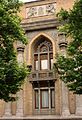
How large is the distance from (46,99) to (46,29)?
581cm

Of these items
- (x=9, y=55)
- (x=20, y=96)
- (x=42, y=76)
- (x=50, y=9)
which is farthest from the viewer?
(x=50, y=9)

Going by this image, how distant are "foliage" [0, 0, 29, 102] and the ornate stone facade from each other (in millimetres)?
8459

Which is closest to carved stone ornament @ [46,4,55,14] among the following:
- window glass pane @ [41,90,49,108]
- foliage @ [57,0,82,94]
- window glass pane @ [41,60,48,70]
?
window glass pane @ [41,60,48,70]

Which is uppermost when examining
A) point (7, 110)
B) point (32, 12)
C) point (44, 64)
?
point (32, 12)

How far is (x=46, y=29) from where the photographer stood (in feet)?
91.0

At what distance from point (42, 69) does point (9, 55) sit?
9570 mm

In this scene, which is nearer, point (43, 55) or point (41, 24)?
point (41, 24)

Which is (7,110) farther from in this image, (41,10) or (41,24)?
(41,10)

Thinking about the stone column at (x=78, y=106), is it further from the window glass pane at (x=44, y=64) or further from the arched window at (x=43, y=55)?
the window glass pane at (x=44, y=64)

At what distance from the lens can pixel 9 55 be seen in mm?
18375

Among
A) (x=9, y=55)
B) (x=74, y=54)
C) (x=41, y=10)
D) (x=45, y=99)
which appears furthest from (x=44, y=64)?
(x=74, y=54)

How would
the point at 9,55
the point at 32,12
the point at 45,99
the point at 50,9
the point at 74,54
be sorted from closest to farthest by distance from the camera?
the point at 74,54 → the point at 9,55 → the point at 45,99 → the point at 50,9 → the point at 32,12

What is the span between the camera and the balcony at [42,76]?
2678 cm

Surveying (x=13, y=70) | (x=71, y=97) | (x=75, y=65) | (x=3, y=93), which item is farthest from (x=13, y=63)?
(x=71, y=97)
